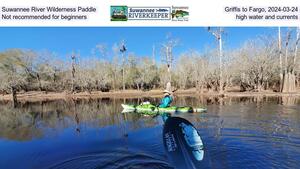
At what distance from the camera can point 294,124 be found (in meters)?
13.6

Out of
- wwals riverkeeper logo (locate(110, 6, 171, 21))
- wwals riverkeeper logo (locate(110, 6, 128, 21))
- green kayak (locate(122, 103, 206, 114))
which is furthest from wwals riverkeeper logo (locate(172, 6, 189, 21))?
green kayak (locate(122, 103, 206, 114))

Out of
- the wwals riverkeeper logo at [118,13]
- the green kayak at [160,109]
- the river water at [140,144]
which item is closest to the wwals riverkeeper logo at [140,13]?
the wwals riverkeeper logo at [118,13]

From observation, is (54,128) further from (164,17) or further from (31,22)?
(164,17)

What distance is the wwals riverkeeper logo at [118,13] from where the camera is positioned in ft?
34.6

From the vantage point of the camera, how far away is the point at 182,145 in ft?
24.3

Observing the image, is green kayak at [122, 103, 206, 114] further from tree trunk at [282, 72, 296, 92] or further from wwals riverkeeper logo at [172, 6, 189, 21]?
tree trunk at [282, 72, 296, 92]

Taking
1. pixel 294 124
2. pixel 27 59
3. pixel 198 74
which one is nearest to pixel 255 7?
pixel 294 124

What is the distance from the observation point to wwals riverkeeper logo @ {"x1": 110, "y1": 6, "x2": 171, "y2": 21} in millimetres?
10438

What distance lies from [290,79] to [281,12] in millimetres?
28522

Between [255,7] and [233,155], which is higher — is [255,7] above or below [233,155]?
above

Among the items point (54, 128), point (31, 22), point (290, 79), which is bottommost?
point (54, 128)

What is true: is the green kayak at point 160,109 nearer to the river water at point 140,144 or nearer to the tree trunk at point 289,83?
the river water at point 140,144

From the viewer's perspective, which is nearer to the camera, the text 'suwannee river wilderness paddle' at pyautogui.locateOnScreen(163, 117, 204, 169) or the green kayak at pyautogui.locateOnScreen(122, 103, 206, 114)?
the text 'suwannee river wilderness paddle' at pyautogui.locateOnScreen(163, 117, 204, 169)

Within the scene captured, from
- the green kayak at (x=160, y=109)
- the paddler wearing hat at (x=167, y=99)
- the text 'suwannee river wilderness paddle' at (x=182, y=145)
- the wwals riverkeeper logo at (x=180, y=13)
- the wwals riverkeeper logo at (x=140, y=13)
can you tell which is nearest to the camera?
the text 'suwannee river wilderness paddle' at (x=182, y=145)
